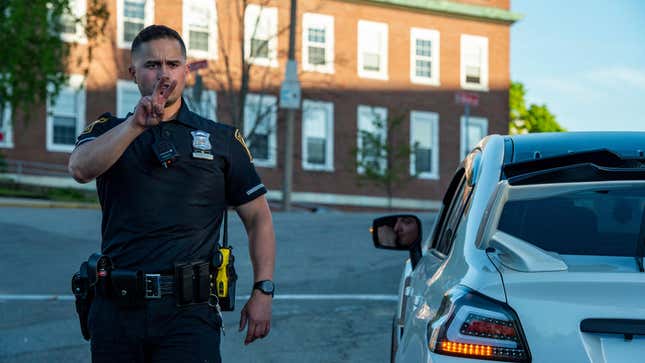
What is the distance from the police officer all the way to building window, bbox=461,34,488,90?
40.1m

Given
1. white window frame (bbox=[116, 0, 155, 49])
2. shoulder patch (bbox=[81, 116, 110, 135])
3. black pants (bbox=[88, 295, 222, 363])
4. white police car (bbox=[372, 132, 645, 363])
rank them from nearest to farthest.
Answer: white police car (bbox=[372, 132, 645, 363])
black pants (bbox=[88, 295, 222, 363])
shoulder patch (bbox=[81, 116, 110, 135])
white window frame (bbox=[116, 0, 155, 49])

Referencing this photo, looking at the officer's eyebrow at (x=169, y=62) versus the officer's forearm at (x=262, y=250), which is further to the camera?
the officer's forearm at (x=262, y=250)

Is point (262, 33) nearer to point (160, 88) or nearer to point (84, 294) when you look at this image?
point (84, 294)

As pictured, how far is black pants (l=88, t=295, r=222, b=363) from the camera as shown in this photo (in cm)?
405

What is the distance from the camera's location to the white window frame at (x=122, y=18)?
3653cm

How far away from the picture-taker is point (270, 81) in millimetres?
39125

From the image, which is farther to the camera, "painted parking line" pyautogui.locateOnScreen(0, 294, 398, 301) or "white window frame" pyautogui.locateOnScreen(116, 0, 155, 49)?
"white window frame" pyautogui.locateOnScreen(116, 0, 155, 49)

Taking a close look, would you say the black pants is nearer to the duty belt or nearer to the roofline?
the duty belt

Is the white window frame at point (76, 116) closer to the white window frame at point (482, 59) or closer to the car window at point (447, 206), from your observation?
the white window frame at point (482, 59)

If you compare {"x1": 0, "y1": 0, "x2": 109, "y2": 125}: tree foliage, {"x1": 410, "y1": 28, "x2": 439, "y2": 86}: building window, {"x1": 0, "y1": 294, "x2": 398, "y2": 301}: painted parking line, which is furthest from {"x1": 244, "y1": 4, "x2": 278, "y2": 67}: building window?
{"x1": 0, "y1": 294, "x2": 398, "y2": 301}: painted parking line

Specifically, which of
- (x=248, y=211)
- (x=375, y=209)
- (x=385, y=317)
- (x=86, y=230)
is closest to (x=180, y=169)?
(x=248, y=211)

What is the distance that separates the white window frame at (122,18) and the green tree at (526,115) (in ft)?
161

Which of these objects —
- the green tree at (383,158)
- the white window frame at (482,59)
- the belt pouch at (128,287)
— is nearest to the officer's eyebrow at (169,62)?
the belt pouch at (128,287)

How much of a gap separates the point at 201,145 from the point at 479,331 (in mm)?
1484
